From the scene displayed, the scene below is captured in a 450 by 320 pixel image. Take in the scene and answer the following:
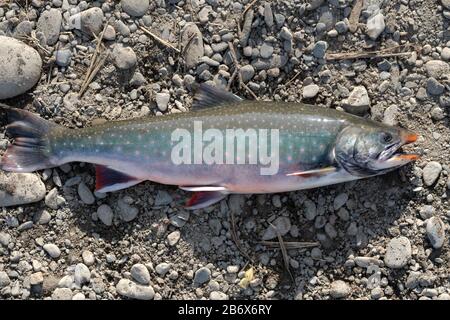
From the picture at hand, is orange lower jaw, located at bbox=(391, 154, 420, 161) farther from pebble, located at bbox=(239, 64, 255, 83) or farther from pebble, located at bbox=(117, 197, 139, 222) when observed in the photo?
pebble, located at bbox=(117, 197, 139, 222)

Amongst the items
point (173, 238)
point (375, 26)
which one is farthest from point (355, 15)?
point (173, 238)

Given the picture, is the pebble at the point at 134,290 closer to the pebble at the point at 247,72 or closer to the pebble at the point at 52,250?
the pebble at the point at 52,250

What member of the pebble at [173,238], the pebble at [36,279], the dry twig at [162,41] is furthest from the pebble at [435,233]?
the pebble at [36,279]

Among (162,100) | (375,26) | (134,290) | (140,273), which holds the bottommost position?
(134,290)

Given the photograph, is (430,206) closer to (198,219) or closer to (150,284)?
(198,219)

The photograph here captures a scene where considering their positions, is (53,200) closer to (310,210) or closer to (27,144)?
(27,144)

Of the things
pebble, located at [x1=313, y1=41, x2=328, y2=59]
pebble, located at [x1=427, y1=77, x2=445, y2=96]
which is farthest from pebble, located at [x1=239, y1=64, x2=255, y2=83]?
pebble, located at [x1=427, y1=77, x2=445, y2=96]
